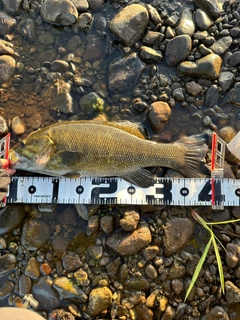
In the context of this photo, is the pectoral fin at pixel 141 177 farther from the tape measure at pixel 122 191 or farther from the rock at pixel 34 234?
the rock at pixel 34 234

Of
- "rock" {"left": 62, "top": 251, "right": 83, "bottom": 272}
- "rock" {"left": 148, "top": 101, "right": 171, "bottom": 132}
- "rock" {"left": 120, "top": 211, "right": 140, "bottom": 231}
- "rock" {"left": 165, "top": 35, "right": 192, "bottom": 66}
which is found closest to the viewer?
"rock" {"left": 120, "top": 211, "right": 140, "bottom": 231}

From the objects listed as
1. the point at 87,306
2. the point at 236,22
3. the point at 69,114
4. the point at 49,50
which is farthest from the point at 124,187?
the point at 236,22

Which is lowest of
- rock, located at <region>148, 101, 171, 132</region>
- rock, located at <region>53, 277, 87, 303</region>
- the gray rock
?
rock, located at <region>53, 277, 87, 303</region>

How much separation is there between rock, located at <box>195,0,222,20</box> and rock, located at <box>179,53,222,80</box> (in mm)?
752

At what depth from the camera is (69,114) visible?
516 cm

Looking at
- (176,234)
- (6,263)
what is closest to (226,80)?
(176,234)

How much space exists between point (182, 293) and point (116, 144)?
247cm

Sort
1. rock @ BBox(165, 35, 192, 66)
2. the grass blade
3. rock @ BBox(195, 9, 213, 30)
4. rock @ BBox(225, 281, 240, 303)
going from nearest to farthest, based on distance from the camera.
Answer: the grass blade < rock @ BBox(225, 281, 240, 303) < rock @ BBox(165, 35, 192, 66) < rock @ BBox(195, 9, 213, 30)

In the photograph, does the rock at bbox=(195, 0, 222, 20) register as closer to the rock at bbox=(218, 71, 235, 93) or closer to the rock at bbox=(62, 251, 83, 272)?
the rock at bbox=(218, 71, 235, 93)

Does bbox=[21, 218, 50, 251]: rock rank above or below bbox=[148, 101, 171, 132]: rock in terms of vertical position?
below

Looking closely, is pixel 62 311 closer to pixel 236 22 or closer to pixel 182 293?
pixel 182 293

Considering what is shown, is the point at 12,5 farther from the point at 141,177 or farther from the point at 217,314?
the point at 217,314

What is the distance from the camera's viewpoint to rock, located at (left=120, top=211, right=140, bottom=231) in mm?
4598

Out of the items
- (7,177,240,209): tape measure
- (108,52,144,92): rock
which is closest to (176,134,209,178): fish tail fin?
(7,177,240,209): tape measure
